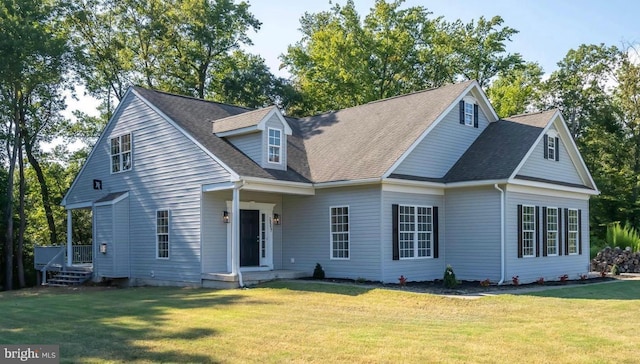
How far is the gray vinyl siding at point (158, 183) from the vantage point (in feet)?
60.4

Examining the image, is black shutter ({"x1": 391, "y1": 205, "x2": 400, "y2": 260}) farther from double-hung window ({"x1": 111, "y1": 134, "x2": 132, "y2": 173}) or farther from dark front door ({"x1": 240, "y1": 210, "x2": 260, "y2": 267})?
double-hung window ({"x1": 111, "y1": 134, "x2": 132, "y2": 173})

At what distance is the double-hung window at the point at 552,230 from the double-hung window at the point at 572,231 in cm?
93

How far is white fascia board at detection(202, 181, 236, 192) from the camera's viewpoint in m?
17.1

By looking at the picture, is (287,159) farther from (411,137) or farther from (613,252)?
(613,252)

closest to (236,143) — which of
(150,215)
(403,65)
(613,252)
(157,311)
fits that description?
(150,215)

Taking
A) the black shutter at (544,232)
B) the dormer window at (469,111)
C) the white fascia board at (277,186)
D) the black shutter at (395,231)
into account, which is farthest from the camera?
the dormer window at (469,111)

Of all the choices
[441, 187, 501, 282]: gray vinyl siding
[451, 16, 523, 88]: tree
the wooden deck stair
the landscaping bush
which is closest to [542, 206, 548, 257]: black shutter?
[441, 187, 501, 282]: gray vinyl siding

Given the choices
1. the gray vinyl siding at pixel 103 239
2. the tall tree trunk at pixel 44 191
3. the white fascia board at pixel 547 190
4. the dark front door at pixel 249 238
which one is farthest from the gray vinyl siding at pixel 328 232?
the tall tree trunk at pixel 44 191

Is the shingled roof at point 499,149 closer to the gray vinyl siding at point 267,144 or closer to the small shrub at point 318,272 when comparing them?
the small shrub at point 318,272

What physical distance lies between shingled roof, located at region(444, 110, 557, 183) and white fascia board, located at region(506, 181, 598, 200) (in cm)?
63

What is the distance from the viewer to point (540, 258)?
1959cm

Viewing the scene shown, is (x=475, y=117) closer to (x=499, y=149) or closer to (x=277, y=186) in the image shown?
(x=499, y=149)

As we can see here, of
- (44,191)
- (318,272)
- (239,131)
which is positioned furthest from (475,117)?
(44,191)

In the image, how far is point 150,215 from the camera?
20.3 m
